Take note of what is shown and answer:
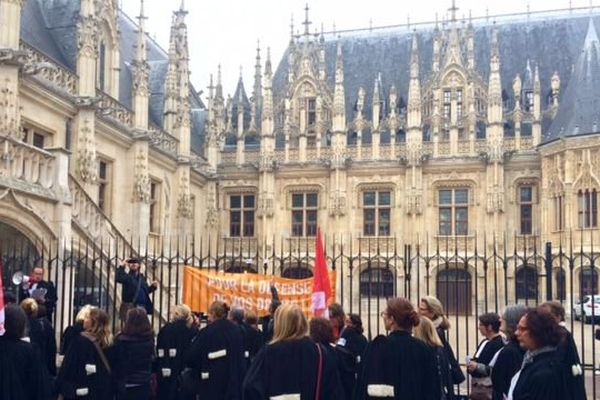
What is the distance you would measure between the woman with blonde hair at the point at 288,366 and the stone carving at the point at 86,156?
1509 centimetres

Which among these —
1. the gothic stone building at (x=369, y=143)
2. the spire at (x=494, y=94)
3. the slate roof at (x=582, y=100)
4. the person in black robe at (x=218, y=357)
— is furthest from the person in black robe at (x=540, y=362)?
the spire at (x=494, y=94)

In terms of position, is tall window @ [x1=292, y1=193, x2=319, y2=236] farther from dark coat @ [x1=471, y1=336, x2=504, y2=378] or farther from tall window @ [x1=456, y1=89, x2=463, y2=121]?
dark coat @ [x1=471, y1=336, x2=504, y2=378]

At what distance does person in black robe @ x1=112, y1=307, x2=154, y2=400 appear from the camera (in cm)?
595

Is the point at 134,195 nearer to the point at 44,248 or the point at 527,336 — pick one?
the point at 44,248

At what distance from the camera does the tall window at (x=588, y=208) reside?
2559 centimetres

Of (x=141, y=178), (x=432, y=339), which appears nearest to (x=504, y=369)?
(x=432, y=339)

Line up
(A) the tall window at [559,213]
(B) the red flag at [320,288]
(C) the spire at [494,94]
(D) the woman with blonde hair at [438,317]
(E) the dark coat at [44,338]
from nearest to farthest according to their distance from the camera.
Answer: (D) the woman with blonde hair at [438,317], (E) the dark coat at [44,338], (B) the red flag at [320,288], (A) the tall window at [559,213], (C) the spire at [494,94]

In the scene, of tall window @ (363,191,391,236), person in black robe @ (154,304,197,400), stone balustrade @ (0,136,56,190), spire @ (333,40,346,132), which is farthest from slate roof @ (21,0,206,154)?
person in black robe @ (154,304,197,400)

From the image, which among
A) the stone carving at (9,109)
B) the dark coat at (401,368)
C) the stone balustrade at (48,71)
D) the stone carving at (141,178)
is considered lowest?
the dark coat at (401,368)

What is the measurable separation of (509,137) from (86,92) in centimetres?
1660

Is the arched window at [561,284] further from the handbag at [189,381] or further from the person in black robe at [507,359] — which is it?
the handbag at [189,381]

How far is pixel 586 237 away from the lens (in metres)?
25.7

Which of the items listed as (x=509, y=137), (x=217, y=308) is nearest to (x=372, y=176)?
(x=509, y=137)

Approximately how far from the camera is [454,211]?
2839cm
